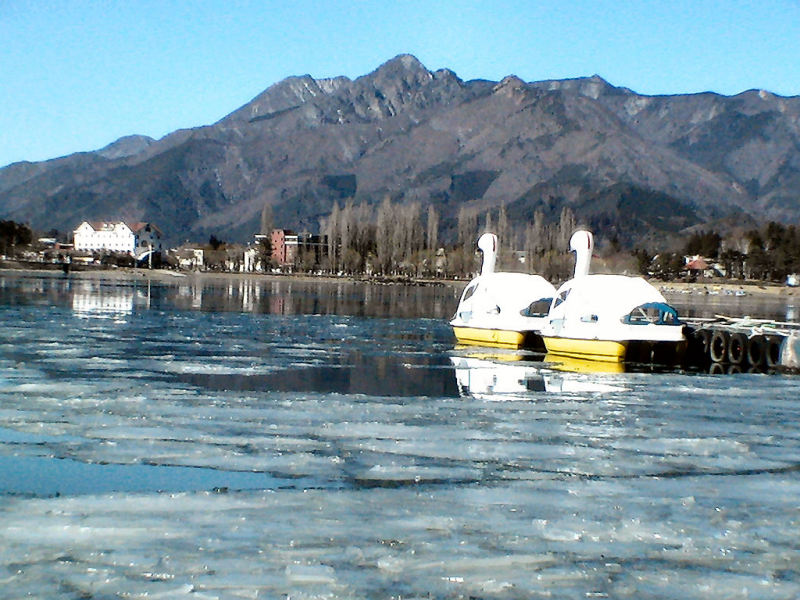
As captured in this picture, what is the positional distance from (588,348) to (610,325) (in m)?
1.00

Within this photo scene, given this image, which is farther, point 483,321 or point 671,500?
point 483,321

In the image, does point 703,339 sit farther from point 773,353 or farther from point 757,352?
point 773,353

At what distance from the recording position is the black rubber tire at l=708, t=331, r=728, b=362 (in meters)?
35.4

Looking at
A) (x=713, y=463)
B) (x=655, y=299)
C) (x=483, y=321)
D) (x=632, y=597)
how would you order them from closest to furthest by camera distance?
(x=632, y=597) → (x=713, y=463) → (x=655, y=299) → (x=483, y=321)

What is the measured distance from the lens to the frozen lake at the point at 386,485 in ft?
30.5

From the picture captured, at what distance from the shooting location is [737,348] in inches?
1400

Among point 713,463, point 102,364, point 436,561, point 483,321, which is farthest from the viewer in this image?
point 483,321

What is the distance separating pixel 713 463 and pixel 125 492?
329 inches

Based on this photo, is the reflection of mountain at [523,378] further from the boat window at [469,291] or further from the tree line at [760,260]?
the tree line at [760,260]

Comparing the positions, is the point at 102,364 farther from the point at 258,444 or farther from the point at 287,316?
the point at 287,316

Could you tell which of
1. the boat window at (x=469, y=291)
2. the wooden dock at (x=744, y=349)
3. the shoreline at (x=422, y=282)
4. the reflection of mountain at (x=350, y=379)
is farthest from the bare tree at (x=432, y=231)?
the reflection of mountain at (x=350, y=379)

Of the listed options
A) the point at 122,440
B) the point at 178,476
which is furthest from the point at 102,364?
the point at 178,476

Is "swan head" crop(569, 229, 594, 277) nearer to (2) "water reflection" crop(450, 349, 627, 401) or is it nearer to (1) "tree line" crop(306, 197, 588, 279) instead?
(2) "water reflection" crop(450, 349, 627, 401)

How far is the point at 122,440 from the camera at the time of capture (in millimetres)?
15359
